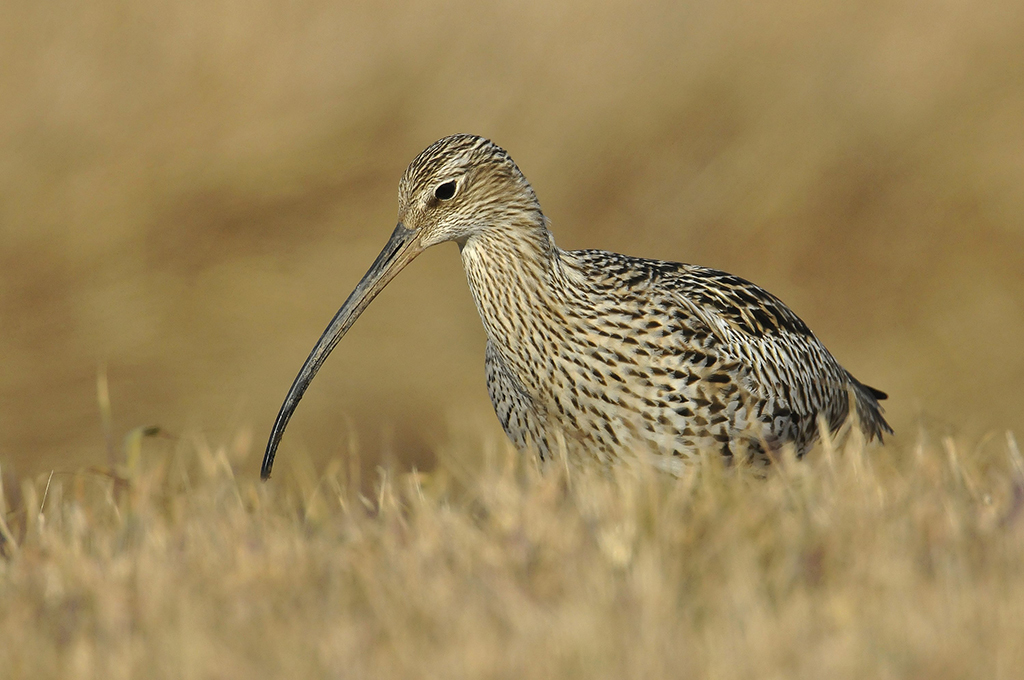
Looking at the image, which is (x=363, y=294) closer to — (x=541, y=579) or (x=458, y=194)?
(x=458, y=194)

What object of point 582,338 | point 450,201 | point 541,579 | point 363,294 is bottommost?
point 541,579

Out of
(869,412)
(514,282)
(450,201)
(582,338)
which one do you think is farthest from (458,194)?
(869,412)

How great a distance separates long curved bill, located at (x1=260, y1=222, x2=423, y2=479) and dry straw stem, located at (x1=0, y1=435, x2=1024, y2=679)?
1104mm

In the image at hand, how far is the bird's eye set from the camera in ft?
15.4

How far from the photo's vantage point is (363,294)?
491 centimetres

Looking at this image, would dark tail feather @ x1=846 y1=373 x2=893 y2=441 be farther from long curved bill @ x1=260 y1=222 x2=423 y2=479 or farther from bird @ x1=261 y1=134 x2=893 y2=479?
long curved bill @ x1=260 y1=222 x2=423 y2=479

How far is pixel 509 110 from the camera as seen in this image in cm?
1083

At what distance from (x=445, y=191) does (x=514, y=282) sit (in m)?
0.39

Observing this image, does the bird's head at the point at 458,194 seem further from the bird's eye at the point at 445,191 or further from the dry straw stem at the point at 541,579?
the dry straw stem at the point at 541,579

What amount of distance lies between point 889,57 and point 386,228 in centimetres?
427

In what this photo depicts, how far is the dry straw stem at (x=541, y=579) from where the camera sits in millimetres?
2625

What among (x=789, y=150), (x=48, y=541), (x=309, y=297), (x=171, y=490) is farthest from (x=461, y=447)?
(x=789, y=150)

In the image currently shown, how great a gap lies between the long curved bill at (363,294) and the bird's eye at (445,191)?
153mm

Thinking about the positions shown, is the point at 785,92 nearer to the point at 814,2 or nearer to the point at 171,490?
the point at 814,2
